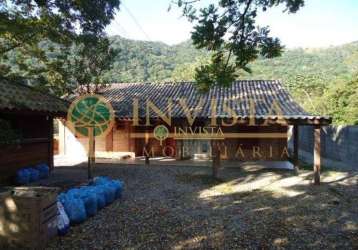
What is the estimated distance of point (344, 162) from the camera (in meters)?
16.5

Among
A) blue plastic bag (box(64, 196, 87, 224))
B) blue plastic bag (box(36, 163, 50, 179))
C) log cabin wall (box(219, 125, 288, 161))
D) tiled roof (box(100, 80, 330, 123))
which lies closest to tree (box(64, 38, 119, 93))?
tiled roof (box(100, 80, 330, 123))

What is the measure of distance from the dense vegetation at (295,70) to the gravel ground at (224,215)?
9601 mm

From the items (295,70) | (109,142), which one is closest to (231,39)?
(109,142)

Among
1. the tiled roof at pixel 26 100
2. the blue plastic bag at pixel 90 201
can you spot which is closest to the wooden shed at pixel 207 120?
the tiled roof at pixel 26 100

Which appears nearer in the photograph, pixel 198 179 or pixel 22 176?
pixel 22 176

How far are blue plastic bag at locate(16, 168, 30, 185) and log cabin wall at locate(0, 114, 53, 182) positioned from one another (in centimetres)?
19

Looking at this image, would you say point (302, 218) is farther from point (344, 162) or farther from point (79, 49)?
point (79, 49)

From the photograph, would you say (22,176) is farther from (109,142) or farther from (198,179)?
(109,142)

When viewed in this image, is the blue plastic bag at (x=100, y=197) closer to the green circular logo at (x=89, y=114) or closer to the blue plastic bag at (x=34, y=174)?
the blue plastic bag at (x=34, y=174)

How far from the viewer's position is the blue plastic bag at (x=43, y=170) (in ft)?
37.6

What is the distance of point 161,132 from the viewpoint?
1736 centimetres

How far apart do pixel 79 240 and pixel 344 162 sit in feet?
48.4

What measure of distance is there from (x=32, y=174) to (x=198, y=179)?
5751 millimetres

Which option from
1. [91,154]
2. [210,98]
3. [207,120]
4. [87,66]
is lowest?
[91,154]
